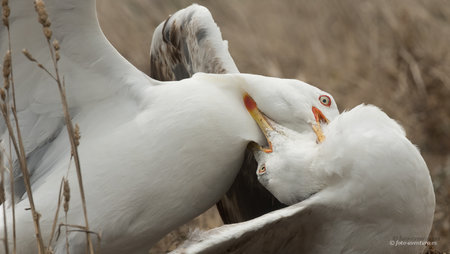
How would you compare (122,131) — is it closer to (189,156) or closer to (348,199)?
(189,156)

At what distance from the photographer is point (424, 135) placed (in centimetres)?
582

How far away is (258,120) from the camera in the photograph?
3.51m

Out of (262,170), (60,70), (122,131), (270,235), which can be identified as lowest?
(270,235)

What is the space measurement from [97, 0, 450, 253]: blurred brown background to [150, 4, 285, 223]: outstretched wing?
949mm

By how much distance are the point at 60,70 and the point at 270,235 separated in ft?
3.45

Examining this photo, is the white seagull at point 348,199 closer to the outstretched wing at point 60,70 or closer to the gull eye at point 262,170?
the gull eye at point 262,170

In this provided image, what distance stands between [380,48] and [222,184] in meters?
2.93

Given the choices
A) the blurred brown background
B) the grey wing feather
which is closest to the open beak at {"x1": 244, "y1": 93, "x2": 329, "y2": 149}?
the grey wing feather

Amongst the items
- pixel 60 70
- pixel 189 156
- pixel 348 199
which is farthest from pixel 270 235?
pixel 60 70

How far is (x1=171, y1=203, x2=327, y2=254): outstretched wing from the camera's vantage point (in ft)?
9.36

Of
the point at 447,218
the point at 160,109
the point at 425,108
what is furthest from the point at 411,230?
the point at 425,108

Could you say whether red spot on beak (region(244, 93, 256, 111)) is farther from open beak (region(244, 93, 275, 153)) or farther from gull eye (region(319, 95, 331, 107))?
gull eye (region(319, 95, 331, 107))

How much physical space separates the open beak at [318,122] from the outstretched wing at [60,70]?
662mm

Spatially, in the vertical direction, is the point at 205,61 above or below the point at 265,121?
above
